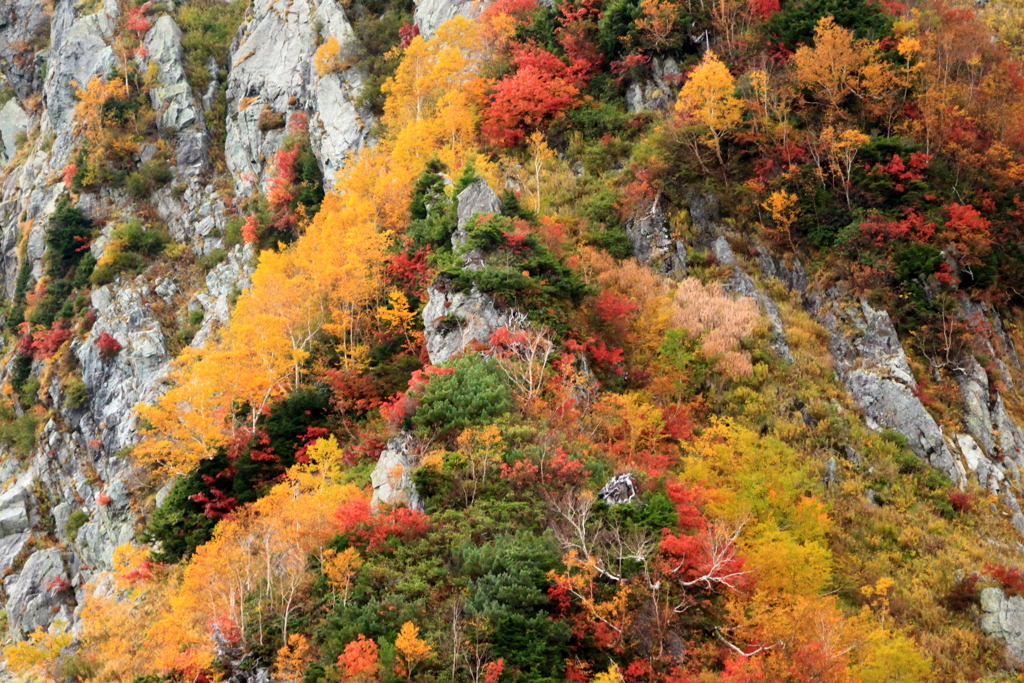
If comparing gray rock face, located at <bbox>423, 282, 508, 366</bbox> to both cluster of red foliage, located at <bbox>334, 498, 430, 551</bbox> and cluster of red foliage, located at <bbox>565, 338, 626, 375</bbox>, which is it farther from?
cluster of red foliage, located at <bbox>334, 498, 430, 551</bbox>

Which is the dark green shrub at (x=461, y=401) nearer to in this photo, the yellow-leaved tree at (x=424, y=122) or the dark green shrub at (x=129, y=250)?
the yellow-leaved tree at (x=424, y=122)

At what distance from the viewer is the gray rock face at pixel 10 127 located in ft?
214

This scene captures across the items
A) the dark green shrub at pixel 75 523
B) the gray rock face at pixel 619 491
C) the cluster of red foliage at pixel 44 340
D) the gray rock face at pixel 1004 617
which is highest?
the gray rock face at pixel 619 491

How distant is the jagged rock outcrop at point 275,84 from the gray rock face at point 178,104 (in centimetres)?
252

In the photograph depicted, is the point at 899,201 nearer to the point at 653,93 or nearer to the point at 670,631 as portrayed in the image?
the point at 653,93

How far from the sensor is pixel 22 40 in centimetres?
6562

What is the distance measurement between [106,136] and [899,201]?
5371 centimetres

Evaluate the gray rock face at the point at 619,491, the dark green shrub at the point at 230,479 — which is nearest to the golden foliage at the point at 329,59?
the dark green shrub at the point at 230,479

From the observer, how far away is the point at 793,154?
101 feet

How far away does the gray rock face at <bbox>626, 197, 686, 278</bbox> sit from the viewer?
29.5 m

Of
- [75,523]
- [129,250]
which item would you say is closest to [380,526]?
[75,523]

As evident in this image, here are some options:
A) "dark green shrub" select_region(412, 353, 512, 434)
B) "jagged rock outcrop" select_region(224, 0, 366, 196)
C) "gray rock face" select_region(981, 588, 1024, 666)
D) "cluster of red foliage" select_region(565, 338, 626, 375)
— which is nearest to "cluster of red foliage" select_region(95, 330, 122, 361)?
"jagged rock outcrop" select_region(224, 0, 366, 196)

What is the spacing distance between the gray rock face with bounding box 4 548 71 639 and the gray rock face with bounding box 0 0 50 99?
4769cm

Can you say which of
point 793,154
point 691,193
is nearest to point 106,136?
point 691,193
